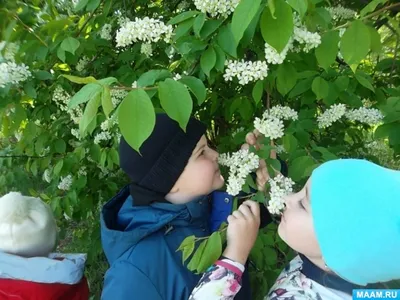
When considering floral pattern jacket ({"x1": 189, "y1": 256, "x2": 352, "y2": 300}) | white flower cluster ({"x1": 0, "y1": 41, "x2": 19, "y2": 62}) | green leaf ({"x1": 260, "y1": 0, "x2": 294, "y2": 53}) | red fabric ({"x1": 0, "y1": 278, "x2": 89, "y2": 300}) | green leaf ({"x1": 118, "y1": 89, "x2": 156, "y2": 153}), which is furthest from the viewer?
white flower cluster ({"x1": 0, "y1": 41, "x2": 19, "y2": 62})

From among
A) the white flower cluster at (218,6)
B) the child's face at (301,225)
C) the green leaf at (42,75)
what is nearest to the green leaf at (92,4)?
the green leaf at (42,75)

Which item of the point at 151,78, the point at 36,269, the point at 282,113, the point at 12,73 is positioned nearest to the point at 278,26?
the point at 151,78

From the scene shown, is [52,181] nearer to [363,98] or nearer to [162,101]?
[363,98]

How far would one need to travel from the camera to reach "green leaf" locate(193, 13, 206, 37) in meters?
1.31

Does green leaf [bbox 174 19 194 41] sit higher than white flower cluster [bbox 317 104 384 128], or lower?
higher

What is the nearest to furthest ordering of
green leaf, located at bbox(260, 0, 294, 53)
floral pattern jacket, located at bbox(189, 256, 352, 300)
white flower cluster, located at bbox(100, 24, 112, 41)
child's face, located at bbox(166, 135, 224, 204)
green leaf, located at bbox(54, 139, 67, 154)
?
green leaf, located at bbox(260, 0, 294, 53)
floral pattern jacket, located at bbox(189, 256, 352, 300)
child's face, located at bbox(166, 135, 224, 204)
white flower cluster, located at bbox(100, 24, 112, 41)
green leaf, located at bbox(54, 139, 67, 154)

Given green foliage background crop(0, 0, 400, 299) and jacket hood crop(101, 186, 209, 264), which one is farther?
jacket hood crop(101, 186, 209, 264)

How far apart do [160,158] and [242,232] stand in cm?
30


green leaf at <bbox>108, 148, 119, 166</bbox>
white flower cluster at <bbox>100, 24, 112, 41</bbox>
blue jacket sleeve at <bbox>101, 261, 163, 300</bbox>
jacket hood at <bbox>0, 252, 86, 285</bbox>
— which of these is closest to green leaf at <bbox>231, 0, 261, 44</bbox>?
blue jacket sleeve at <bbox>101, 261, 163, 300</bbox>

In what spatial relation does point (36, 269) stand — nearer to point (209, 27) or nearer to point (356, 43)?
point (209, 27)

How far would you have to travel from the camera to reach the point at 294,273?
132 cm

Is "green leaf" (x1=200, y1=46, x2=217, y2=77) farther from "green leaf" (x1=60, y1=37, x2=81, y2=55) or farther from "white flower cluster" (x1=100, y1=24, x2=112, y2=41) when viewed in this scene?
"white flower cluster" (x1=100, y1=24, x2=112, y2=41)

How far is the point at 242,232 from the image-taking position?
1.30 meters

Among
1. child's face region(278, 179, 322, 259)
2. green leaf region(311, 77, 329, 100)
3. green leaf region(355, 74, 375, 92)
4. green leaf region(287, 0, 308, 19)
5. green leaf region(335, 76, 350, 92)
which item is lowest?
child's face region(278, 179, 322, 259)
